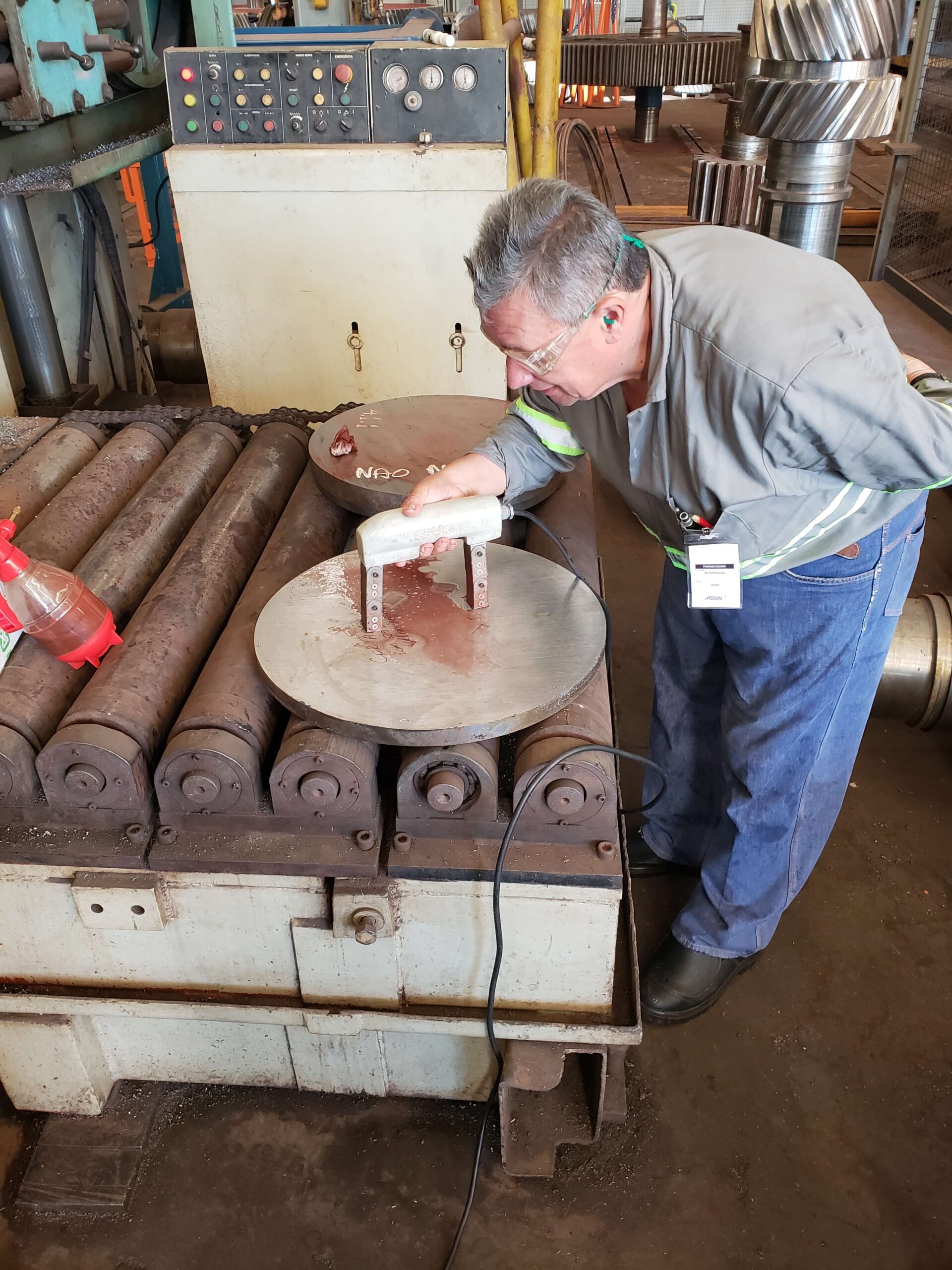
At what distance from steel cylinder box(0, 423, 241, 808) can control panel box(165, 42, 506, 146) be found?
36.1 inches

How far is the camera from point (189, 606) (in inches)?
56.9

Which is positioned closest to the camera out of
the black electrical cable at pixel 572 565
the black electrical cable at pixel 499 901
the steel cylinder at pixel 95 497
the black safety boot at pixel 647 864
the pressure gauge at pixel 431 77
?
the black electrical cable at pixel 499 901

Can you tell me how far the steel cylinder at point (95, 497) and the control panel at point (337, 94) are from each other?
0.93 meters

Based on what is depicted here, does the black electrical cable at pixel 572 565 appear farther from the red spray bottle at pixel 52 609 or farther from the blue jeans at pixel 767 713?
the red spray bottle at pixel 52 609

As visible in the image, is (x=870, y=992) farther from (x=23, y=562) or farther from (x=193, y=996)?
(x=23, y=562)

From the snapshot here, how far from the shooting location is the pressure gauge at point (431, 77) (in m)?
2.31

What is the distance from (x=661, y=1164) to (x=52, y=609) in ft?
4.29

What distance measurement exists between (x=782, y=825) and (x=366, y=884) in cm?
77

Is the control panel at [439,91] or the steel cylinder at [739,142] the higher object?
the control panel at [439,91]

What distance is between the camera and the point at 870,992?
1829 millimetres

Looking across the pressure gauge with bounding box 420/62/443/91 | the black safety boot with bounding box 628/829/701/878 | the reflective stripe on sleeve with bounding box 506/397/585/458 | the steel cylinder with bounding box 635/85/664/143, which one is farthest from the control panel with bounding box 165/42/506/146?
the steel cylinder with bounding box 635/85/664/143

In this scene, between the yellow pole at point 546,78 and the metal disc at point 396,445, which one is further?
the yellow pole at point 546,78

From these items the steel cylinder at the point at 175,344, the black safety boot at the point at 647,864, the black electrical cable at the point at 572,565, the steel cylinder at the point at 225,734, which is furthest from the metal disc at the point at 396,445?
the steel cylinder at the point at 175,344

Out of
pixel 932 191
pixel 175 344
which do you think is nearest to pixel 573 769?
pixel 175 344
